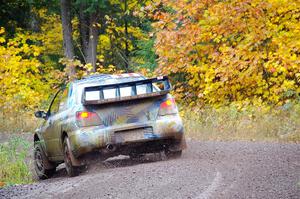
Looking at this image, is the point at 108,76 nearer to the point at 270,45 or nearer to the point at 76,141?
the point at 76,141

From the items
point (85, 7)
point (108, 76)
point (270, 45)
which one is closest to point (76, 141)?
point (108, 76)

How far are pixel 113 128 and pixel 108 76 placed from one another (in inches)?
75.7

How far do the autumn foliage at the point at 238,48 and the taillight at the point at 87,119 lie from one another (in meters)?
6.75

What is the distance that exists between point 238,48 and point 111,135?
322 inches

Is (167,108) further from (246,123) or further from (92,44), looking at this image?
(92,44)

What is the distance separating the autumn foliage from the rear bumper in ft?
19.5

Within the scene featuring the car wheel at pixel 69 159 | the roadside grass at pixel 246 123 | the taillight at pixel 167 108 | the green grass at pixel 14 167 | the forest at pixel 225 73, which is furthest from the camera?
the forest at pixel 225 73

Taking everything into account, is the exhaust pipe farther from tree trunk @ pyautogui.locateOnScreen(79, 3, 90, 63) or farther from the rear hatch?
tree trunk @ pyautogui.locateOnScreen(79, 3, 90, 63)

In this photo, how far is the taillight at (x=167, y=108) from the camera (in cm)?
1081

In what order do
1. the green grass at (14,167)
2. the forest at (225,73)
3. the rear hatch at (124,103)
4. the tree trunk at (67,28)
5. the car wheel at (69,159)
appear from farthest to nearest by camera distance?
the tree trunk at (67,28), the forest at (225,73), the green grass at (14,167), the car wheel at (69,159), the rear hatch at (124,103)

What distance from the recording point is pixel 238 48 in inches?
699

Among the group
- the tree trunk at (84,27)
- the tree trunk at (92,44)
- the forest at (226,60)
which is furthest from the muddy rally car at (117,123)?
the tree trunk at (84,27)

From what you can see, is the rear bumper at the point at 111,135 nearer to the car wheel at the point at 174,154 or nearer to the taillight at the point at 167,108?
the taillight at the point at 167,108

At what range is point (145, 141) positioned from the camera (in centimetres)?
1063
